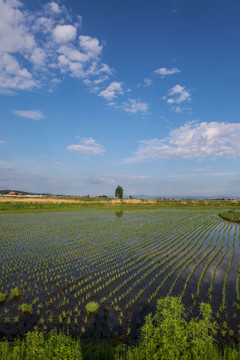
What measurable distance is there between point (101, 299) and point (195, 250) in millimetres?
10148

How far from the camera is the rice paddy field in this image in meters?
6.45

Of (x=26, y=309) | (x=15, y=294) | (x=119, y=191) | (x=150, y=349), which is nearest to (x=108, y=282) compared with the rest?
(x=26, y=309)

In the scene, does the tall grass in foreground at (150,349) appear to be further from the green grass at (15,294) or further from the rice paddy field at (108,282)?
the green grass at (15,294)

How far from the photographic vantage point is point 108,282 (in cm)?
941

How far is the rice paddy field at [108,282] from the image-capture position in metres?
6.45

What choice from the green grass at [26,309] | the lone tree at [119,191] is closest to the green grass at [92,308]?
the green grass at [26,309]

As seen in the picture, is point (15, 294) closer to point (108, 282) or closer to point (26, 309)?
point (26, 309)

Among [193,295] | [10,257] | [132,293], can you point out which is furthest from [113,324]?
[10,257]

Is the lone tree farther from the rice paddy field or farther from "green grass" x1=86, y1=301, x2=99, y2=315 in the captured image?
"green grass" x1=86, y1=301, x2=99, y2=315

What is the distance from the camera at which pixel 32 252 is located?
1405 cm

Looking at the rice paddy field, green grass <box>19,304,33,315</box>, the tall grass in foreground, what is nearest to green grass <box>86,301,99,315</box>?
the rice paddy field

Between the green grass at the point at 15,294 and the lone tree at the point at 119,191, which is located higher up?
the lone tree at the point at 119,191

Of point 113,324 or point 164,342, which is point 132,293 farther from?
point 164,342

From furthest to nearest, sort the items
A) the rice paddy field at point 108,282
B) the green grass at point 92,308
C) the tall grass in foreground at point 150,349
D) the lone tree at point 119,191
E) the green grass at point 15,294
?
1. the lone tree at point 119,191
2. the green grass at point 15,294
3. the green grass at point 92,308
4. the rice paddy field at point 108,282
5. the tall grass in foreground at point 150,349
